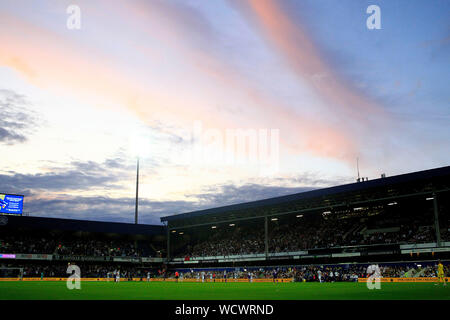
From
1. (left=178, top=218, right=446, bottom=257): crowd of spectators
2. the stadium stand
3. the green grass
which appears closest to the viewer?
the green grass

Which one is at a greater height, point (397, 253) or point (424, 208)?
point (424, 208)

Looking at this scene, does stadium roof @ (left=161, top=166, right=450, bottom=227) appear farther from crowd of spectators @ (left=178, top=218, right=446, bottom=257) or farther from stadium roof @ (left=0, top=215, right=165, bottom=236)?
stadium roof @ (left=0, top=215, right=165, bottom=236)

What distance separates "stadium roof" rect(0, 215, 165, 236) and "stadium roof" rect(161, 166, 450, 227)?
10.8m

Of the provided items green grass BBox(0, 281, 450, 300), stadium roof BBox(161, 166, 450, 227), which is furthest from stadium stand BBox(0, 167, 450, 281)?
green grass BBox(0, 281, 450, 300)

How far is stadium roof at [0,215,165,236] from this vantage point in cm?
7061

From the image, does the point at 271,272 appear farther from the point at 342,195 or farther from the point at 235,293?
the point at 235,293

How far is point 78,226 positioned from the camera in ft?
255

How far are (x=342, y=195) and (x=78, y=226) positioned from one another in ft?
156

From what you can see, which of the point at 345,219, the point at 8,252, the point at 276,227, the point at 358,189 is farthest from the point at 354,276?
the point at 8,252

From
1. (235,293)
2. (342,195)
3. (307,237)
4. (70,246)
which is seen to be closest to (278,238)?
(307,237)

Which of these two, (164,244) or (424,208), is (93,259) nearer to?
(164,244)
